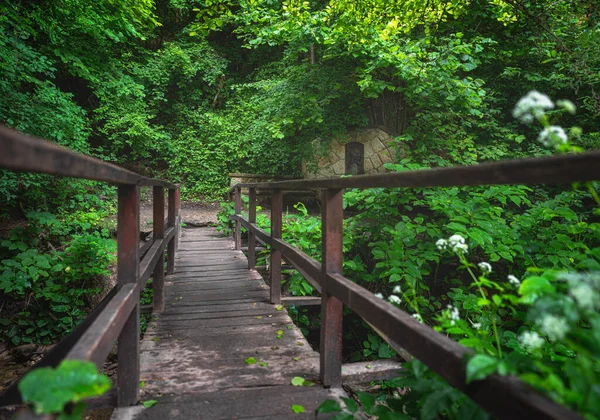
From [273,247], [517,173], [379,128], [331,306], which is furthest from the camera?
[379,128]

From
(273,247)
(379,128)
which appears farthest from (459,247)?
(379,128)

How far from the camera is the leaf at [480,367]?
81 centimetres

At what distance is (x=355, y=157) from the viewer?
1138 cm

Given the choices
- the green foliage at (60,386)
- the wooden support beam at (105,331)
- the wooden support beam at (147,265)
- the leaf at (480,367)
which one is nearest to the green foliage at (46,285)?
the wooden support beam at (147,265)

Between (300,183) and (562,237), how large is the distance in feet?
9.78

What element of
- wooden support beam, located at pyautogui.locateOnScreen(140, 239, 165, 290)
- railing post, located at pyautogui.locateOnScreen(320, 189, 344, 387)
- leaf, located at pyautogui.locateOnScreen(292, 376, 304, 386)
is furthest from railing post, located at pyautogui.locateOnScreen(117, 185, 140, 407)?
railing post, located at pyautogui.locateOnScreen(320, 189, 344, 387)

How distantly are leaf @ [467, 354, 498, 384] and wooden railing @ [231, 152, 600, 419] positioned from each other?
0.03 metres

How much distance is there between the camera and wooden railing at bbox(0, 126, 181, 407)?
702 mm

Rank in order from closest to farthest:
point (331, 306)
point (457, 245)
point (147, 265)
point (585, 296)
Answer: point (585, 296)
point (457, 245)
point (331, 306)
point (147, 265)

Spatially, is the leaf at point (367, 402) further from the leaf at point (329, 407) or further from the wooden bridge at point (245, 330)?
the wooden bridge at point (245, 330)

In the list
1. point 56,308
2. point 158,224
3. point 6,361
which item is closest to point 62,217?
point 56,308

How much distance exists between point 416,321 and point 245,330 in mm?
1943

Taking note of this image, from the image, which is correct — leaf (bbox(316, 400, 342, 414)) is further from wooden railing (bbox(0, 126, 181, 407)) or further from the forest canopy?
wooden railing (bbox(0, 126, 181, 407))

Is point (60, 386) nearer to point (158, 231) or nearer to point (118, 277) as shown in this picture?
point (118, 277)
